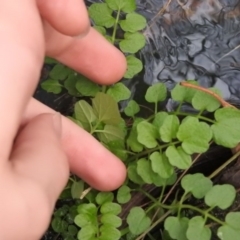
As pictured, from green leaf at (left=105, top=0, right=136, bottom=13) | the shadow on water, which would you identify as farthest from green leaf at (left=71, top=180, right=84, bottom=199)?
green leaf at (left=105, top=0, right=136, bottom=13)

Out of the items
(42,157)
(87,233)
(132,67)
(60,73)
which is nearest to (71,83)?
(60,73)

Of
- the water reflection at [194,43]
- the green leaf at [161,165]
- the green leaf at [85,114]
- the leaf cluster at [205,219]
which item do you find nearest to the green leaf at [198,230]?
the leaf cluster at [205,219]

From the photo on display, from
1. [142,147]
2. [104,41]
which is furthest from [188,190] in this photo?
[104,41]

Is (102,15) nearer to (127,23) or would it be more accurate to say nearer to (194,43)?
(127,23)

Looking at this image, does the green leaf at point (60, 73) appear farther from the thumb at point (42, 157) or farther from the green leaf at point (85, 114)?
the thumb at point (42, 157)

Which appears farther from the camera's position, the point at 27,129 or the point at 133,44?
the point at 133,44

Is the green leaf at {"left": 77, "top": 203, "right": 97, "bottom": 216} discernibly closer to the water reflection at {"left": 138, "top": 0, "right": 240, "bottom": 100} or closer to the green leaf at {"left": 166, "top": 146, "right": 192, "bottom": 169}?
the green leaf at {"left": 166, "top": 146, "right": 192, "bottom": 169}
